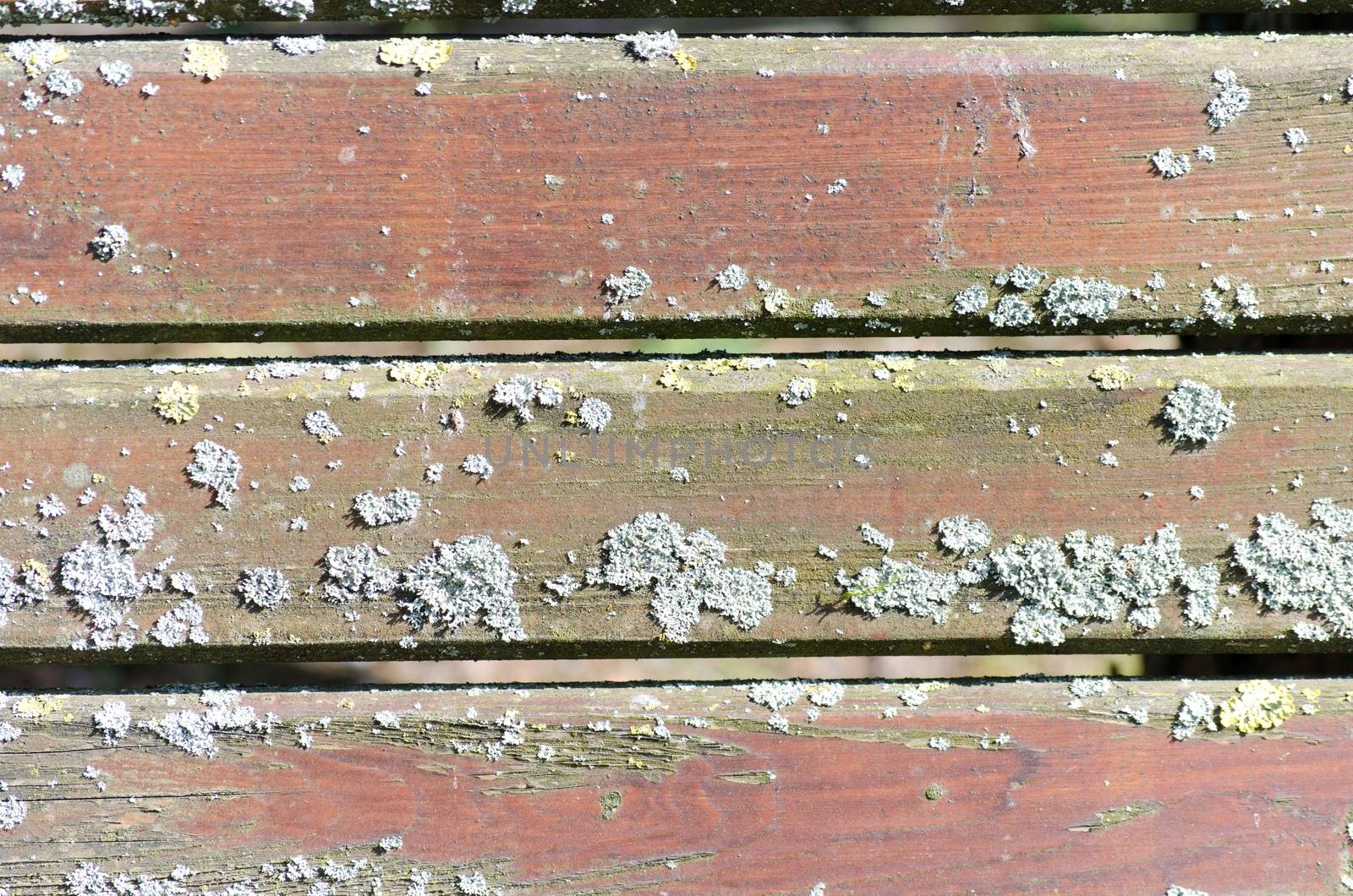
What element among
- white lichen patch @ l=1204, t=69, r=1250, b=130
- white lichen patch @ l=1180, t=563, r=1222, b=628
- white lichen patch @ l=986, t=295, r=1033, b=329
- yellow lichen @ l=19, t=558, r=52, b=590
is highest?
white lichen patch @ l=1204, t=69, r=1250, b=130

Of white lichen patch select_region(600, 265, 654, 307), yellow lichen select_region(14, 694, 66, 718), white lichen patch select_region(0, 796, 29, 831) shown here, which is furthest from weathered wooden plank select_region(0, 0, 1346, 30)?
white lichen patch select_region(0, 796, 29, 831)

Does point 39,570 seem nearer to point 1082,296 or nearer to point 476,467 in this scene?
point 476,467

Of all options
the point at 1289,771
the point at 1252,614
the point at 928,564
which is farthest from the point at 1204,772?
the point at 928,564

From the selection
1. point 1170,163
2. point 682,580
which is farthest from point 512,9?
point 1170,163

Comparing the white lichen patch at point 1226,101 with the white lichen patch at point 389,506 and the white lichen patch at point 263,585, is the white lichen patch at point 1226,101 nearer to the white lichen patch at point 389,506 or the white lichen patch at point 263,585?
the white lichen patch at point 389,506

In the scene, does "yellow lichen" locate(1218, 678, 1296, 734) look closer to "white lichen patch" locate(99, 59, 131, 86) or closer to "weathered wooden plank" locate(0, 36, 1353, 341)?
"weathered wooden plank" locate(0, 36, 1353, 341)

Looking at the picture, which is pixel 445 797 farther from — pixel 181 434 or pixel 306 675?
pixel 306 675

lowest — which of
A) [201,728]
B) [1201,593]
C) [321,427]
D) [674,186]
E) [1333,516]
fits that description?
[201,728]
